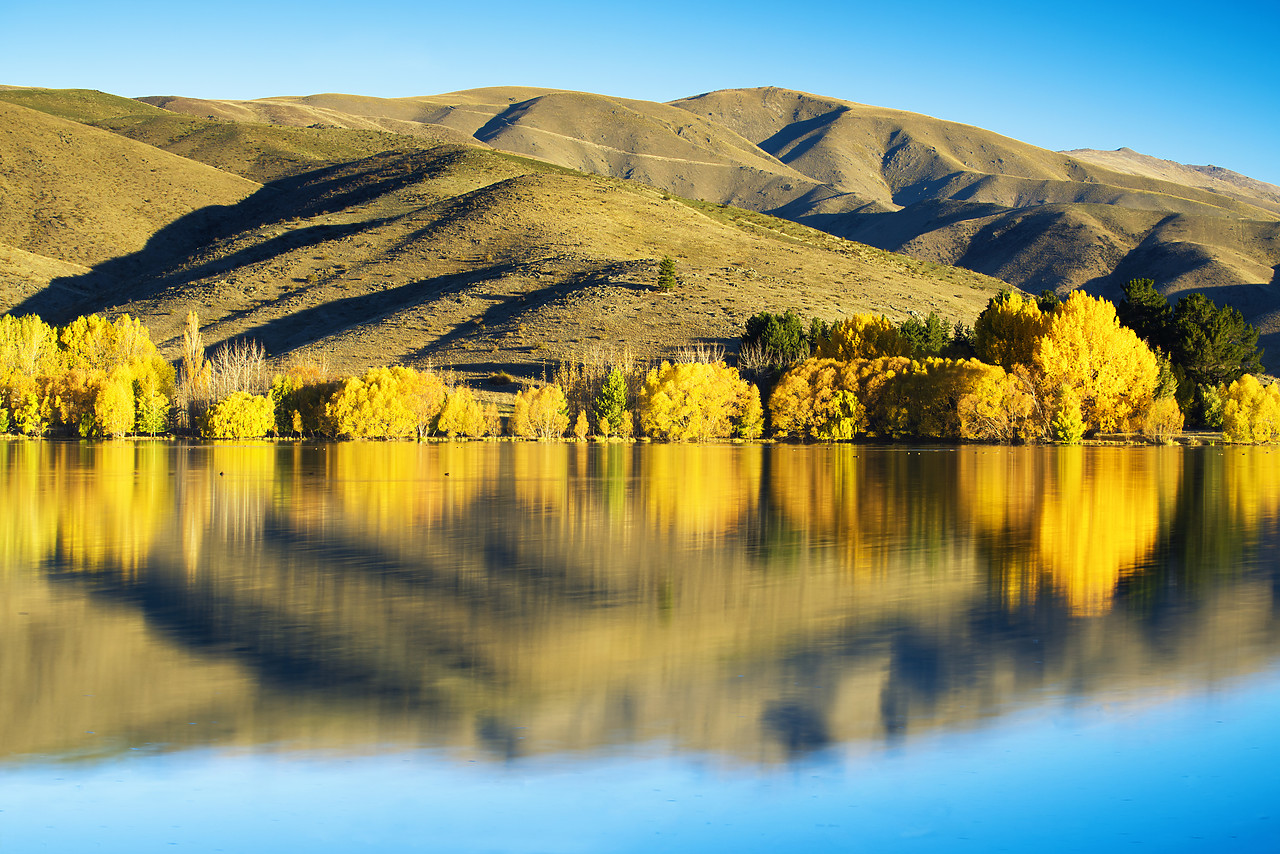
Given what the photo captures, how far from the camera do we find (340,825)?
7.26 meters

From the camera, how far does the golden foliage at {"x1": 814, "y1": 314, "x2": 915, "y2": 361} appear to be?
73.0 m

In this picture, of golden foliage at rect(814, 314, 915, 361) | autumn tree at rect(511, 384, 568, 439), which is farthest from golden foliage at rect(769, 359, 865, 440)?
autumn tree at rect(511, 384, 568, 439)

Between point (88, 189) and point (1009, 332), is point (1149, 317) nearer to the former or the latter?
point (1009, 332)

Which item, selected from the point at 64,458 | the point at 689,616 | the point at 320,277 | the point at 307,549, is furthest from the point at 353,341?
the point at 689,616

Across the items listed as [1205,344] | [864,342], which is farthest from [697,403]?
[1205,344]

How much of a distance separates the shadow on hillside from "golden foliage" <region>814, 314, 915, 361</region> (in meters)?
68.1

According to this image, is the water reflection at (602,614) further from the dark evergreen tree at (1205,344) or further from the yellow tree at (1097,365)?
the dark evergreen tree at (1205,344)

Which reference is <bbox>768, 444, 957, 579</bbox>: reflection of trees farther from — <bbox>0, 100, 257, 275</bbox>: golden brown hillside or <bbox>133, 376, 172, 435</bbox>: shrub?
<bbox>0, 100, 257, 275</bbox>: golden brown hillside

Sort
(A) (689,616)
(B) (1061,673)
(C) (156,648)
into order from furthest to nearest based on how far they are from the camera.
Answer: (A) (689,616)
(C) (156,648)
(B) (1061,673)

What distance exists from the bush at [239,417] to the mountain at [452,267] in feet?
54.4

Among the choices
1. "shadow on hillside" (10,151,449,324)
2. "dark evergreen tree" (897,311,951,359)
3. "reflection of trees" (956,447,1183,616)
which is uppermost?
"shadow on hillside" (10,151,449,324)

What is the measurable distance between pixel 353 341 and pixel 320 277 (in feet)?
76.2

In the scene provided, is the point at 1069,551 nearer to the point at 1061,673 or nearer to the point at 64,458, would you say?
the point at 1061,673

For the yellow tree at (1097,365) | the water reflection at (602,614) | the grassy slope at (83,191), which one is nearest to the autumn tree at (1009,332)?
the yellow tree at (1097,365)
